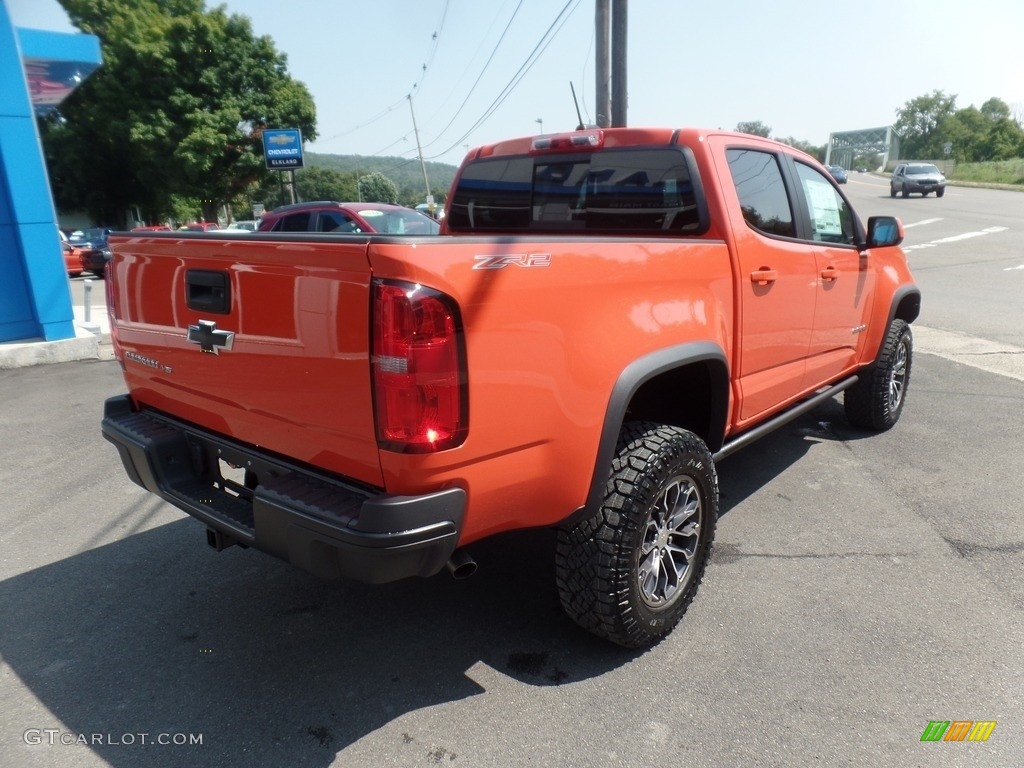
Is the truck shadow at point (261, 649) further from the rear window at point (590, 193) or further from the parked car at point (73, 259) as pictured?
the parked car at point (73, 259)

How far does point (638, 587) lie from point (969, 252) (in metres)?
17.4

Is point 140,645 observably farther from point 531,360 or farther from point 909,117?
point 909,117

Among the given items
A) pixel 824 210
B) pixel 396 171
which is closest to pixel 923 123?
pixel 396 171

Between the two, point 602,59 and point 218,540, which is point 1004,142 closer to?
point 602,59

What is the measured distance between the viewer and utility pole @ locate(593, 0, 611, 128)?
37.4 ft

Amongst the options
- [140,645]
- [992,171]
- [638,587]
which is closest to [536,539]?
[638,587]

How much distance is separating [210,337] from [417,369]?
929mm

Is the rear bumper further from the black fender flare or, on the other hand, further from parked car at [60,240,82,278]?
parked car at [60,240,82,278]

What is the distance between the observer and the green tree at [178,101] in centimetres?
3294

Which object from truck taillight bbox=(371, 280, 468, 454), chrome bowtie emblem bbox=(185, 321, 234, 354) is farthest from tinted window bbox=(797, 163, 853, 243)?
chrome bowtie emblem bbox=(185, 321, 234, 354)

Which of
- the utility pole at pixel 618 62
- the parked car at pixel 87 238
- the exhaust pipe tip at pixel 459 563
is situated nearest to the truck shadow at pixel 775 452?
the exhaust pipe tip at pixel 459 563

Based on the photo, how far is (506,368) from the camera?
82.0 inches

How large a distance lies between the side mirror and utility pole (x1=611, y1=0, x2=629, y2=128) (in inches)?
320

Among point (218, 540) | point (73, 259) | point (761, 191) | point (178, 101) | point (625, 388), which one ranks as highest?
point (178, 101)
